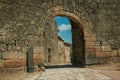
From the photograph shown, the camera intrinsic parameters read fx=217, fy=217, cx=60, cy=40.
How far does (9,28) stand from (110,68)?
5.07 metres

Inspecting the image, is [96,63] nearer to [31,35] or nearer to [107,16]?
[107,16]

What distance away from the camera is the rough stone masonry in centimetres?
947

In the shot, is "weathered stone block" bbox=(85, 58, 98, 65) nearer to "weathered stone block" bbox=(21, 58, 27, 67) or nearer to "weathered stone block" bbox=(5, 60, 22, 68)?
"weathered stone block" bbox=(21, 58, 27, 67)

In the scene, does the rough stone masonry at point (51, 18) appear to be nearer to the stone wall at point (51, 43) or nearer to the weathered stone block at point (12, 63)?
the weathered stone block at point (12, 63)

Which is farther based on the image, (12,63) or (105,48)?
(105,48)

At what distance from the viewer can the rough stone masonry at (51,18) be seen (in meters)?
9.47

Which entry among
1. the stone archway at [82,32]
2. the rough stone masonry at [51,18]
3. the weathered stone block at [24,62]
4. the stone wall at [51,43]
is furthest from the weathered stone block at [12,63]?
the stone wall at [51,43]

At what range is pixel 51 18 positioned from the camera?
36.2 feet

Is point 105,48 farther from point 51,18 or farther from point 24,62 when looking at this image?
point 24,62

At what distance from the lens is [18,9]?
384 inches

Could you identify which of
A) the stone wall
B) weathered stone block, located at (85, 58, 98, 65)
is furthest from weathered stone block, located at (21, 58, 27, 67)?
the stone wall

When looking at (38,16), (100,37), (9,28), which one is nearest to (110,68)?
(100,37)

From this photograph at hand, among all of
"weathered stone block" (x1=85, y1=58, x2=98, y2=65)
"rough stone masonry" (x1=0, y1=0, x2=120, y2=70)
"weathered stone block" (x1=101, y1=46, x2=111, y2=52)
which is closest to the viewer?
"rough stone masonry" (x1=0, y1=0, x2=120, y2=70)

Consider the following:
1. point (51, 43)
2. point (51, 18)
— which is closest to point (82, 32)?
point (51, 18)
